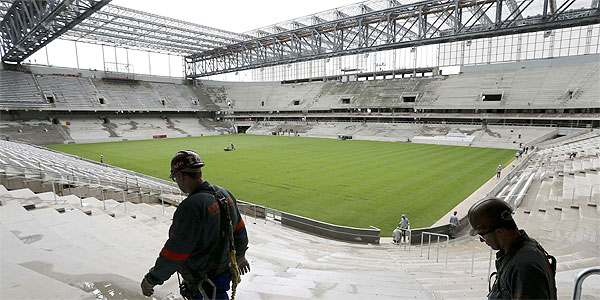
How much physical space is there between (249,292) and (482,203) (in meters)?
2.93

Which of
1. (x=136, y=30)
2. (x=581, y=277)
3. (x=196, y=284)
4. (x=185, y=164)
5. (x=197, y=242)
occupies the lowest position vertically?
(x=196, y=284)

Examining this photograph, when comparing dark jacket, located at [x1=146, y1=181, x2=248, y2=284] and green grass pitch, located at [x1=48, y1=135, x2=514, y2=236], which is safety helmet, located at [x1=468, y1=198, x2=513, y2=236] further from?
green grass pitch, located at [x1=48, y1=135, x2=514, y2=236]

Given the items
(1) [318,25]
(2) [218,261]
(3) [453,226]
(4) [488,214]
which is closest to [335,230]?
(3) [453,226]

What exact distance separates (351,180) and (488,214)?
53.7 feet

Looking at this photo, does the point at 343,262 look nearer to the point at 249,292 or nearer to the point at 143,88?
the point at 249,292

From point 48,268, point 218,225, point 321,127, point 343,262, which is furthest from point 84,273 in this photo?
point 321,127

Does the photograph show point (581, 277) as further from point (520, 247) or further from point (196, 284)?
point (196, 284)

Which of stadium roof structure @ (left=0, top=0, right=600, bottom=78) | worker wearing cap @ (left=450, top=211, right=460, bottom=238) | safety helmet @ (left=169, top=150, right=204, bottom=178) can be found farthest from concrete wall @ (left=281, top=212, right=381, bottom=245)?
stadium roof structure @ (left=0, top=0, right=600, bottom=78)

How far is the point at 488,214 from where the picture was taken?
6.47 ft

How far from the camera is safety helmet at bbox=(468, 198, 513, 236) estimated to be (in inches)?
75.4

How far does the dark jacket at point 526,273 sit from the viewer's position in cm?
168

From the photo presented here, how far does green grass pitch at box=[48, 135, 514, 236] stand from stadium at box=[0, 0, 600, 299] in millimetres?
175

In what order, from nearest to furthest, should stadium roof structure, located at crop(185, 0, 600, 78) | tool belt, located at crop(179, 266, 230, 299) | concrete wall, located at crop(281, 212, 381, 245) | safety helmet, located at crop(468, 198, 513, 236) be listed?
safety helmet, located at crop(468, 198, 513, 236)
tool belt, located at crop(179, 266, 230, 299)
concrete wall, located at crop(281, 212, 381, 245)
stadium roof structure, located at crop(185, 0, 600, 78)

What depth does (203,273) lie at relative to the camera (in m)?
2.47
